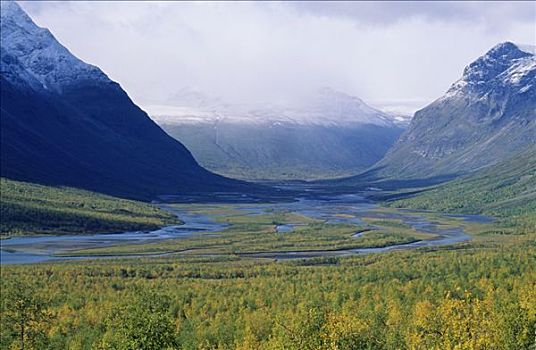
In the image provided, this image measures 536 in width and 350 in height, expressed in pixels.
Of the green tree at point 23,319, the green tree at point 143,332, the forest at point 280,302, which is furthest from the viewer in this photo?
the green tree at point 23,319

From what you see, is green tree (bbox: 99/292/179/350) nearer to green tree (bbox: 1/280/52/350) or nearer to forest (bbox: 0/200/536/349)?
forest (bbox: 0/200/536/349)

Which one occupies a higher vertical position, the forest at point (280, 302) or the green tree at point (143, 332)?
the green tree at point (143, 332)

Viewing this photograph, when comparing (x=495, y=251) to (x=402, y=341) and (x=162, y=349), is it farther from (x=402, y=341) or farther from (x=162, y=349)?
(x=162, y=349)

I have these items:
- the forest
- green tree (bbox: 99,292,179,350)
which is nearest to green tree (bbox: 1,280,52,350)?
the forest

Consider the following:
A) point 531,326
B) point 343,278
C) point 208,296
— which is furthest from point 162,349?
point 343,278

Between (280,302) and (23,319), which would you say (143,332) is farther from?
(280,302)

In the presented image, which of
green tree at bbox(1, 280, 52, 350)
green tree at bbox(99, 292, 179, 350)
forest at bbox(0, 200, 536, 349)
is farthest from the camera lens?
green tree at bbox(1, 280, 52, 350)

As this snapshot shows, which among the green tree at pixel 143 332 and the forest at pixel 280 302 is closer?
the green tree at pixel 143 332

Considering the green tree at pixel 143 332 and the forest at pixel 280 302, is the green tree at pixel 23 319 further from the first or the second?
the green tree at pixel 143 332

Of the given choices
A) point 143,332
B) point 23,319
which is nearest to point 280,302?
point 23,319

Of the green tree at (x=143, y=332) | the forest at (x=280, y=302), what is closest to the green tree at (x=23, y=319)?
the forest at (x=280, y=302)

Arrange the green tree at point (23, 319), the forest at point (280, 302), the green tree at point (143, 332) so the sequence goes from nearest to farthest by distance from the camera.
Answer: the green tree at point (143, 332) < the forest at point (280, 302) < the green tree at point (23, 319)
